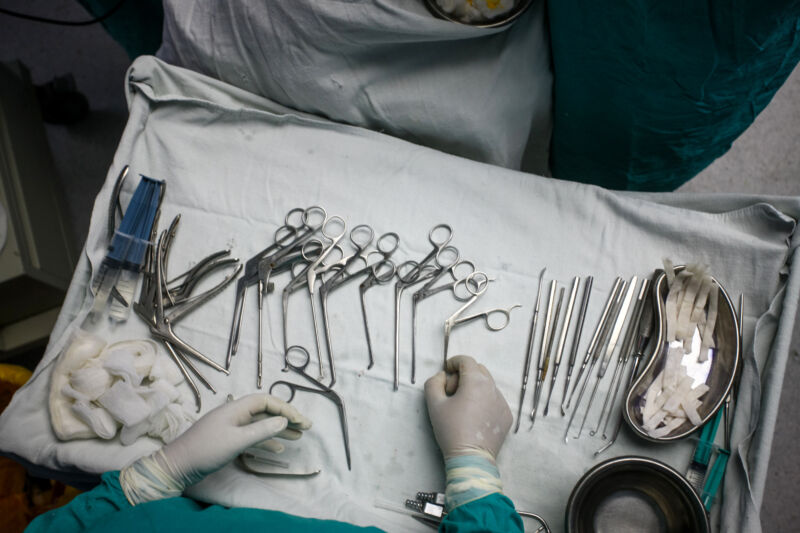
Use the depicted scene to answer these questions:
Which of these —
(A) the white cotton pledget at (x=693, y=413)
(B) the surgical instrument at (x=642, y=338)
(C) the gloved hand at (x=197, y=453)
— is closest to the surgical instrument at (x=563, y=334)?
(B) the surgical instrument at (x=642, y=338)

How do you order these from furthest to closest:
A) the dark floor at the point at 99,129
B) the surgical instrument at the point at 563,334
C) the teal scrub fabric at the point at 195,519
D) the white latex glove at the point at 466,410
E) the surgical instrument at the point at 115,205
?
the dark floor at the point at 99,129 → the surgical instrument at the point at 115,205 → the surgical instrument at the point at 563,334 → the white latex glove at the point at 466,410 → the teal scrub fabric at the point at 195,519

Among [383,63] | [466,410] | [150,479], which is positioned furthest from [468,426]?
[383,63]

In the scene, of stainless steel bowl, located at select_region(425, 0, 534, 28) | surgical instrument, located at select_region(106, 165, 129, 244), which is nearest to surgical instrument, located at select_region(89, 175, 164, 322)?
surgical instrument, located at select_region(106, 165, 129, 244)

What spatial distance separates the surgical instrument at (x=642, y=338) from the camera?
1.08 meters

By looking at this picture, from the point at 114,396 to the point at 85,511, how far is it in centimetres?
20

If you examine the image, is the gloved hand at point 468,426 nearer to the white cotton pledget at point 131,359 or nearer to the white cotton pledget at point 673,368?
the white cotton pledget at point 673,368

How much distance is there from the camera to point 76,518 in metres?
0.95

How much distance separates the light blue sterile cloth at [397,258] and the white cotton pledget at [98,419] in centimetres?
4

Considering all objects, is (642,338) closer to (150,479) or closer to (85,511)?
(150,479)

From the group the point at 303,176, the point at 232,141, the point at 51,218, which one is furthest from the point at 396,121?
the point at 51,218

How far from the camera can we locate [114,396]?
104 cm

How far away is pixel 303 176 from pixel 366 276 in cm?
29

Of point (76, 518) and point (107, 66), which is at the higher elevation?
point (107, 66)

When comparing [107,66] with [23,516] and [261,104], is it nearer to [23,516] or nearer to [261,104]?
[261,104]
